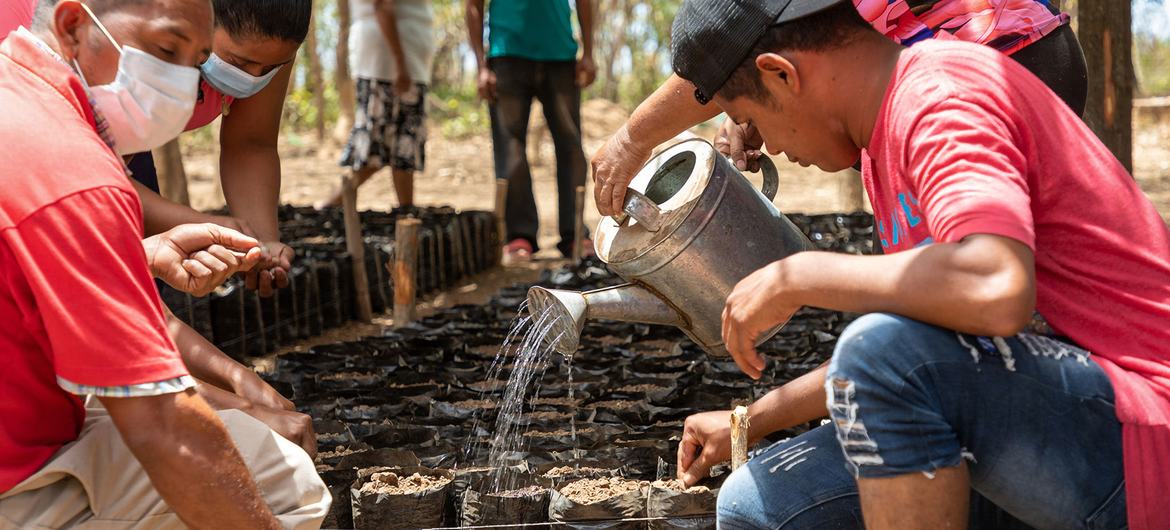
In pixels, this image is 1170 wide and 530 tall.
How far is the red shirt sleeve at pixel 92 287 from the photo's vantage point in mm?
1418

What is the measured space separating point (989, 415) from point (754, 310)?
328mm

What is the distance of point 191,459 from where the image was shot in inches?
60.4

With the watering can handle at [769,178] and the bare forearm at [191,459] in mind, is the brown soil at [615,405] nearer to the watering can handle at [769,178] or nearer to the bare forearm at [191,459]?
the watering can handle at [769,178]

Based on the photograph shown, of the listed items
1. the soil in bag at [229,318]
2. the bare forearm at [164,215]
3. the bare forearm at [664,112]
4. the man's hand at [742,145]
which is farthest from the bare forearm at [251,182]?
the soil in bag at [229,318]

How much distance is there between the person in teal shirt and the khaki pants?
4.21m

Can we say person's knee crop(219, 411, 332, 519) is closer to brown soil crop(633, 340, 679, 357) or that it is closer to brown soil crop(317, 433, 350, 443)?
brown soil crop(317, 433, 350, 443)

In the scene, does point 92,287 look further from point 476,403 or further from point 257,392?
point 476,403

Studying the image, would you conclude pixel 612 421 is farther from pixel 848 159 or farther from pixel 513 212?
pixel 513 212

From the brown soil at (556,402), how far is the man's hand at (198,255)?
1170 mm

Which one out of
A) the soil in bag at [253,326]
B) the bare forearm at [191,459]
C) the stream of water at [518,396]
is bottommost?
the soil in bag at [253,326]

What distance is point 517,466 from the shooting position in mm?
2455

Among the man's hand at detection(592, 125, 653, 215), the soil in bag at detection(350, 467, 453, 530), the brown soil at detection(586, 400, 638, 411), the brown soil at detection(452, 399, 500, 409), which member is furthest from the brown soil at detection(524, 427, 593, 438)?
the man's hand at detection(592, 125, 653, 215)

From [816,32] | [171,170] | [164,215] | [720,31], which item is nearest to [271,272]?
[164,215]

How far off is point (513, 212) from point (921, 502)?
486 centimetres
